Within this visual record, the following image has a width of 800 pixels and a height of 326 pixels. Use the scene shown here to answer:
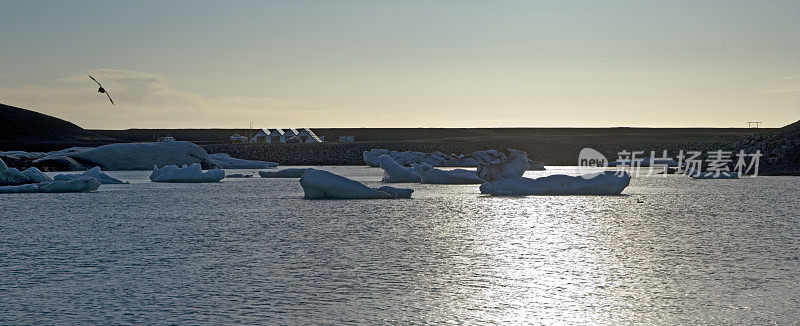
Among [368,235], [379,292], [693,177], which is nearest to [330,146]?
[693,177]

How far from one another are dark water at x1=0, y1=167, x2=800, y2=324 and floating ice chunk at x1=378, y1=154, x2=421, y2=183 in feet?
A: 36.4

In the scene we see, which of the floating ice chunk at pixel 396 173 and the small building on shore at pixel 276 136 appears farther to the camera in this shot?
the small building on shore at pixel 276 136

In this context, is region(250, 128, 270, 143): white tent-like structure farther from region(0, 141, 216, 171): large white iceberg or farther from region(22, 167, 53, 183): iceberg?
region(22, 167, 53, 183): iceberg

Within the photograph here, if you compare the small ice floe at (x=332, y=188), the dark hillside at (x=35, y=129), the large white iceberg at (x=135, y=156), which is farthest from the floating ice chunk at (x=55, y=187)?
the dark hillside at (x=35, y=129)

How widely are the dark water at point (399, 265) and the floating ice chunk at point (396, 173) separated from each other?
11089mm

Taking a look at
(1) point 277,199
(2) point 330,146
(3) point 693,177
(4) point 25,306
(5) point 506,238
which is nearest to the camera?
(4) point 25,306

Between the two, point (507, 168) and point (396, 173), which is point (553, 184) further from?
point (396, 173)

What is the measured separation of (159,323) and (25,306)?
4.41ft

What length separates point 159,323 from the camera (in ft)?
19.5

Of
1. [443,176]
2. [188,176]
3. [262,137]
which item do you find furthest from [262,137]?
[443,176]

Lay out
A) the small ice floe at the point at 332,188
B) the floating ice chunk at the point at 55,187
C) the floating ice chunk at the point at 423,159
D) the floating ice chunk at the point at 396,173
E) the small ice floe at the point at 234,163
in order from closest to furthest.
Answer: the small ice floe at the point at 332,188
the floating ice chunk at the point at 55,187
the floating ice chunk at the point at 396,173
the floating ice chunk at the point at 423,159
the small ice floe at the point at 234,163

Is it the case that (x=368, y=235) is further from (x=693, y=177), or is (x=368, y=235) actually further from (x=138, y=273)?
(x=693, y=177)

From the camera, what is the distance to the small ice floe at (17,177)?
77.0 feet

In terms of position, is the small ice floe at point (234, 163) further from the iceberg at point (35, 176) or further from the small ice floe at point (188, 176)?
the iceberg at point (35, 176)
